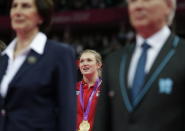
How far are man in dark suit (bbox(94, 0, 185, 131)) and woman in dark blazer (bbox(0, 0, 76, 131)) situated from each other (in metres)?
0.59

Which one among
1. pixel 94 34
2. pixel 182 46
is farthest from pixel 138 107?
pixel 94 34

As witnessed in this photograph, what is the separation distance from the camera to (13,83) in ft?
12.4

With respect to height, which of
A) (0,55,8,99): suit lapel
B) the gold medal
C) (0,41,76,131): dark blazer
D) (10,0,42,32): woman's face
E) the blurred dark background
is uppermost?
the blurred dark background

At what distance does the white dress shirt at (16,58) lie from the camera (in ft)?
12.6

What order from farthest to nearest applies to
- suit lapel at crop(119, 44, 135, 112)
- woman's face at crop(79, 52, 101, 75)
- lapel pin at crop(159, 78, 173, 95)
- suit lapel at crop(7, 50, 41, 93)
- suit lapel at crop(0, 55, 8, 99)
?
woman's face at crop(79, 52, 101, 75) < suit lapel at crop(0, 55, 8, 99) < suit lapel at crop(7, 50, 41, 93) < suit lapel at crop(119, 44, 135, 112) < lapel pin at crop(159, 78, 173, 95)

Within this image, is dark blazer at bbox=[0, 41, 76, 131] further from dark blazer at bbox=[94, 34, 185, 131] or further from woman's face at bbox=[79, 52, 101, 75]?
woman's face at bbox=[79, 52, 101, 75]

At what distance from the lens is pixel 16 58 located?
393cm

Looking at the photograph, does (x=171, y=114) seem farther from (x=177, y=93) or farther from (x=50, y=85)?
(x=50, y=85)

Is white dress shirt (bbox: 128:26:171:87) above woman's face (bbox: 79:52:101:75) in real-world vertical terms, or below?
above

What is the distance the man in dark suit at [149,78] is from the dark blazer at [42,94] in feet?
1.94

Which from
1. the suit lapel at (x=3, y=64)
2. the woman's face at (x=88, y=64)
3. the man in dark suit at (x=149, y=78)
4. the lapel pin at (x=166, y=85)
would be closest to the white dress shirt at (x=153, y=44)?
the man in dark suit at (x=149, y=78)

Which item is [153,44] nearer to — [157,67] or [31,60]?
[157,67]

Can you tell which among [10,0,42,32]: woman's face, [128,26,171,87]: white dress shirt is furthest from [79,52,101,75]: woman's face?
[128,26,171,87]: white dress shirt

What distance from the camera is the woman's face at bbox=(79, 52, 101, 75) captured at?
7.70 meters
